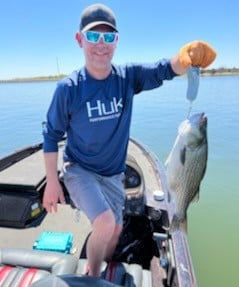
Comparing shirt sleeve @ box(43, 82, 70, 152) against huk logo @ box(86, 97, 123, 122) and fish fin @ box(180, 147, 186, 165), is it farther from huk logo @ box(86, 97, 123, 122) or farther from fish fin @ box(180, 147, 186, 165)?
fish fin @ box(180, 147, 186, 165)

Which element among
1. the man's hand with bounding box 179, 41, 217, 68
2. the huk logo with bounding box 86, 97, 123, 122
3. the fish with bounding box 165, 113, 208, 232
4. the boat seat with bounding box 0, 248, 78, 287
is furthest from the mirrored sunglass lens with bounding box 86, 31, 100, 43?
the boat seat with bounding box 0, 248, 78, 287

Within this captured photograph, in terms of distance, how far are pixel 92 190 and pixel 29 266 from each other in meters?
0.66

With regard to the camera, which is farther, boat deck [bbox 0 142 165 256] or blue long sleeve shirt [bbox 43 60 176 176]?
boat deck [bbox 0 142 165 256]

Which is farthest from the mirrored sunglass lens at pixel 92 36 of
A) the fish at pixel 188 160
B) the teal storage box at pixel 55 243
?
the teal storage box at pixel 55 243

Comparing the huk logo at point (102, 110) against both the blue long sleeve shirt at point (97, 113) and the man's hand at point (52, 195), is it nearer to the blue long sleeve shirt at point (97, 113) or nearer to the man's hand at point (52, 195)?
the blue long sleeve shirt at point (97, 113)

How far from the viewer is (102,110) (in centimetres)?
223

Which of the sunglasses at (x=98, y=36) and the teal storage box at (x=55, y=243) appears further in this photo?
the teal storage box at (x=55, y=243)

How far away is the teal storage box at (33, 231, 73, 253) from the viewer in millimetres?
2855

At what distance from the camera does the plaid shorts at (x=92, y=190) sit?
7.11 feet

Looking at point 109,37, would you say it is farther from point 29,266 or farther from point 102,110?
point 29,266

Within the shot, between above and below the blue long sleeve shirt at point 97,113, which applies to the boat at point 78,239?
below

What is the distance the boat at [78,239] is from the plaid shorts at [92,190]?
1.21ft

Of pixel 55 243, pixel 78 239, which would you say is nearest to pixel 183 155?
pixel 55 243

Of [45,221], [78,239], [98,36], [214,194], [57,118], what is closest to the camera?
[98,36]
